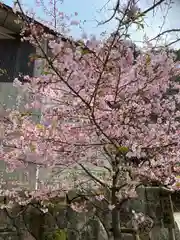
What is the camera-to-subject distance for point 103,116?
3656 mm

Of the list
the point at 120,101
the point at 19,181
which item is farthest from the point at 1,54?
the point at 120,101

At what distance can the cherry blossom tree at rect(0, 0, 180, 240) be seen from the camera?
3008 millimetres

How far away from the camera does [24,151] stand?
4.09 metres

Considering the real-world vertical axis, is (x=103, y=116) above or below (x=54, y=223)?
above

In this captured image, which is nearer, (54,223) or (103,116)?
(103,116)

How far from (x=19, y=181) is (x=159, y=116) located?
9.39 ft

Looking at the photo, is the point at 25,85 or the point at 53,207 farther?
the point at 53,207

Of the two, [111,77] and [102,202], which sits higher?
[111,77]

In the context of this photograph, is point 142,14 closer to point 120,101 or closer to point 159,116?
point 120,101

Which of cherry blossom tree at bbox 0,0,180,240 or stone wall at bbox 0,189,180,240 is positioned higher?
cherry blossom tree at bbox 0,0,180,240

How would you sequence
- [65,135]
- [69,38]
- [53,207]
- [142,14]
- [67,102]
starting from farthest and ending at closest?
[53,207] < [65,135] < [67,102] < [69,38] < [142,14]

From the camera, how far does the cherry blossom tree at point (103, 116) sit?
9.87 ft

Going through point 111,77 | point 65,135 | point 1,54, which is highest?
point 1,54

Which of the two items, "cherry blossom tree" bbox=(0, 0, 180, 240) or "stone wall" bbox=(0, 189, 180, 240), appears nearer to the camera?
"cherry blossom tree" bbox=(0, 0, 180, 240)
